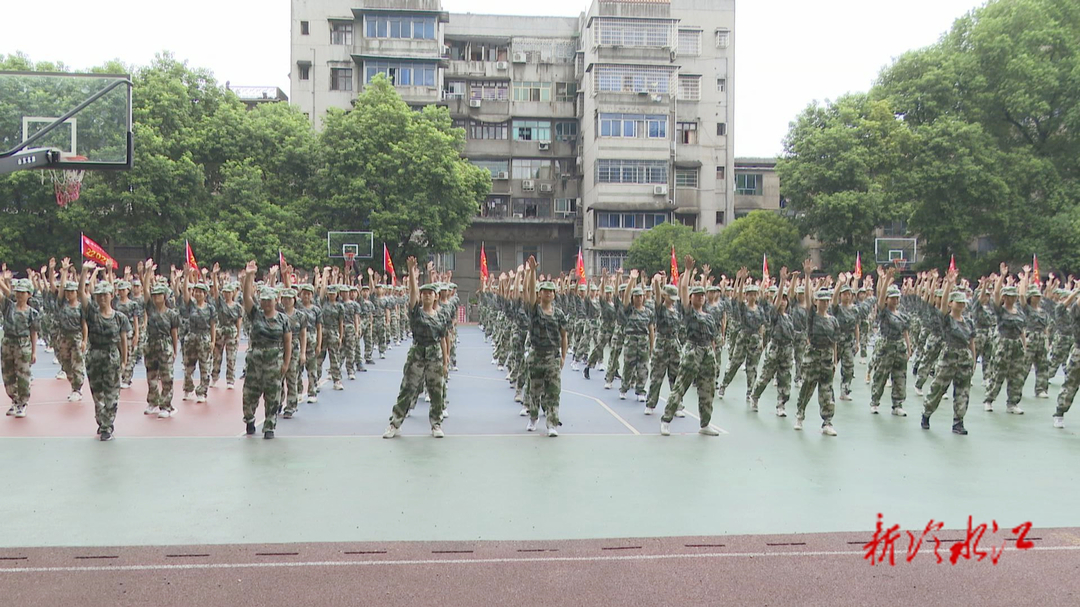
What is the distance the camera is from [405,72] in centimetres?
5156

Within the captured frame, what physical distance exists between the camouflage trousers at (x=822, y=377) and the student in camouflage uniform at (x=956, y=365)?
1431mm

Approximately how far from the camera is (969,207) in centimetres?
3562

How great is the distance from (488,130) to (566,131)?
15.5 ft

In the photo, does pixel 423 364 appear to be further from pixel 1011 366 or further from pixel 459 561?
pixel 1011 366

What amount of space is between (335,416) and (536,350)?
11.1 feet

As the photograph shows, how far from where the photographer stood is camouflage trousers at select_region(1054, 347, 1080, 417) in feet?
41.1

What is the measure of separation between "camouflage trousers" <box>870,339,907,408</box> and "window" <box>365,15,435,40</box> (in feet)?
139

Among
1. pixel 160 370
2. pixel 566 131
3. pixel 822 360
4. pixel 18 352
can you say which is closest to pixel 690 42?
pixel 566 131

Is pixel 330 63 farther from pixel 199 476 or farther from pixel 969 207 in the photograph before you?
pixel 199 476

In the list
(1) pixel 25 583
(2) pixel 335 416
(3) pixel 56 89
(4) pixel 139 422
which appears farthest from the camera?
(2) pixel 335 416

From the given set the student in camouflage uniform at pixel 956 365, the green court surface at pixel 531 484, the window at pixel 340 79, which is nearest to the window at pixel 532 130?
the window at pixel 340 79

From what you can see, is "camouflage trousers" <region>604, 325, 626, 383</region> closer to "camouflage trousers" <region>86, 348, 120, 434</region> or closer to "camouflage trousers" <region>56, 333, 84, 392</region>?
"camouflage trousers" <region>86, 348, 120, 434</region>

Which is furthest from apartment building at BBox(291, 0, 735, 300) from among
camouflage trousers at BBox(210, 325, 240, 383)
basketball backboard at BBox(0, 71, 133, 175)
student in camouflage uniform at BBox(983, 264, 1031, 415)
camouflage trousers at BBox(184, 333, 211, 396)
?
basketball backboard at BBox(0, 71, 133, 175)

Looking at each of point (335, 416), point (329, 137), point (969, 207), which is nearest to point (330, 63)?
point (329, 137)
